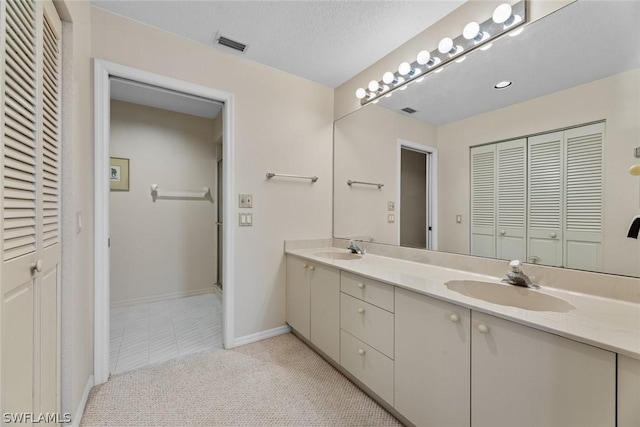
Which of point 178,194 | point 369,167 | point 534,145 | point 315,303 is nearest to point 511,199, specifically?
point 534,145

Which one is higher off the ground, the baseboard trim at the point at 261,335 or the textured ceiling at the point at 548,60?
the textured ceiling at the point at 548,60

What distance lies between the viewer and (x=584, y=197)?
120 cm

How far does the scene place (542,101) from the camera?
132 centimetres

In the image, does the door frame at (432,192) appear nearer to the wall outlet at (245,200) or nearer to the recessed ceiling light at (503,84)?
the recessed ceiling light at (503,84)

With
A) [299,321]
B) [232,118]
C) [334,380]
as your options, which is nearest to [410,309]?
[334,380]

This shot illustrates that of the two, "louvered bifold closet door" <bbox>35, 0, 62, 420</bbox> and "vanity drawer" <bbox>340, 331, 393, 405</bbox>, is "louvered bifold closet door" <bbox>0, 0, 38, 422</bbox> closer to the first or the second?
"louvered bifold closet door" <bbox>35, 0, 62, 420</bbox>

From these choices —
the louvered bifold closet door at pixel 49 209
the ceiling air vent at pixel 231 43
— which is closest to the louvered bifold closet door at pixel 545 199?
the ceiling air vent at pixel 231 43

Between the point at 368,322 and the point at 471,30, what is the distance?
1.76 meters

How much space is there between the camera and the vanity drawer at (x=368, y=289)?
4.62ft

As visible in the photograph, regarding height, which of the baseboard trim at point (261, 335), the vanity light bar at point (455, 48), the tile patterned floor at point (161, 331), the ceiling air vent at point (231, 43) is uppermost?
the ceiling air vent at point (231, 43)

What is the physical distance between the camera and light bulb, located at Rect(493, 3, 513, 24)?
138 cm

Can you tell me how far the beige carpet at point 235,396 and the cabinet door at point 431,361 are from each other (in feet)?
0.86

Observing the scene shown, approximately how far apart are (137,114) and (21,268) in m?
2.88

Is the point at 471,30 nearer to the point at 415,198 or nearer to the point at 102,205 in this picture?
the point at 415,198
